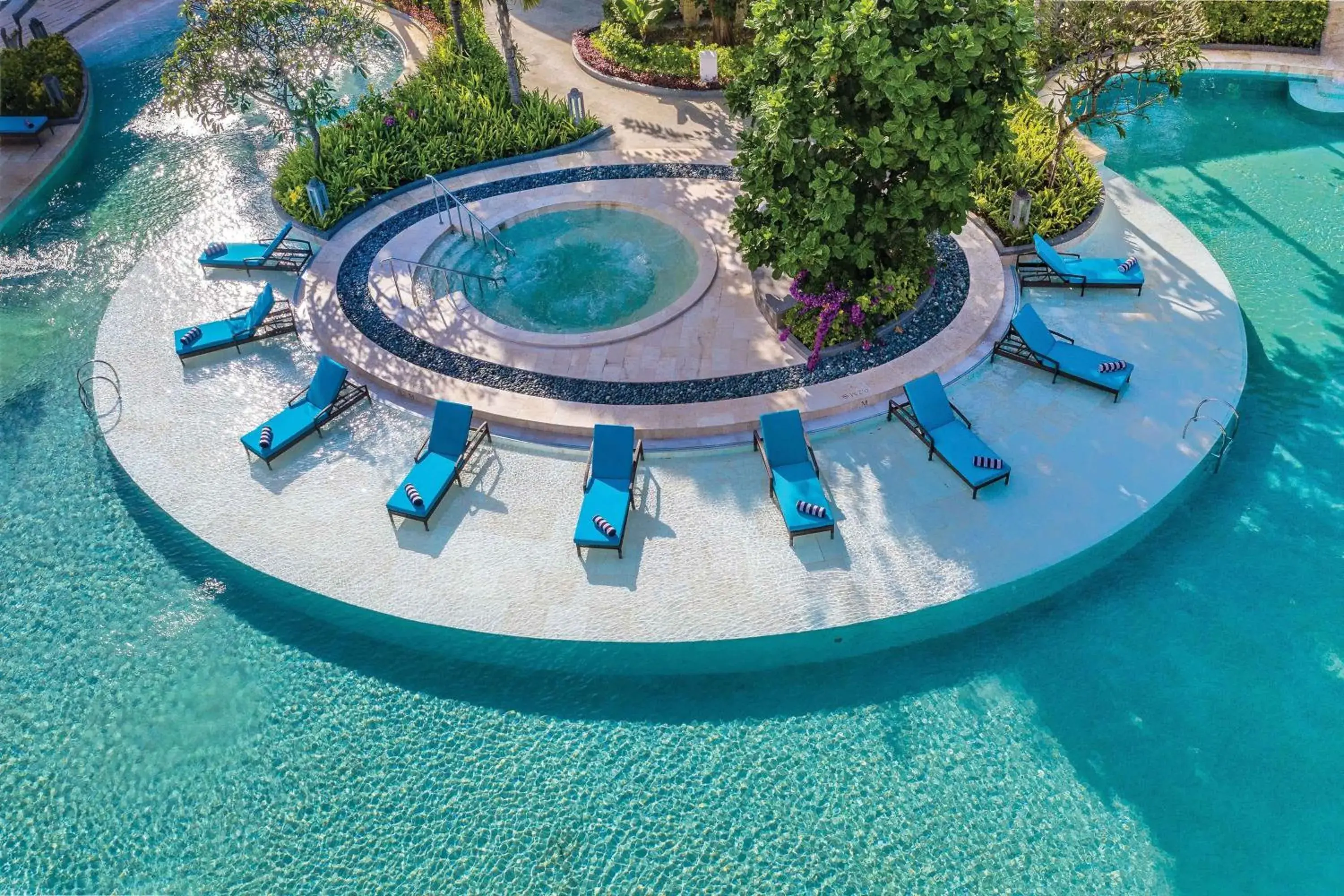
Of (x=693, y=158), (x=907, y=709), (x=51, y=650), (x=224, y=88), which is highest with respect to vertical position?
(x=224, y=88)

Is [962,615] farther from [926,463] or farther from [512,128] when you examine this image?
[512,128]

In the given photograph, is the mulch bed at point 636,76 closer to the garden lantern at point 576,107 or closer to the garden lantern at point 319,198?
the garden lantern at point 576,107

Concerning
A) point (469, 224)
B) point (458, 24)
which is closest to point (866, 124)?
point (469, 224)

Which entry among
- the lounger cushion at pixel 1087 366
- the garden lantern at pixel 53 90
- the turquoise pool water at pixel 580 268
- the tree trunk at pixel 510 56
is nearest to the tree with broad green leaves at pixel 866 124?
the turquoise pool water at pixel 580 268

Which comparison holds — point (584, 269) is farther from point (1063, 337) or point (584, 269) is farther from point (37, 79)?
point (37, 79)

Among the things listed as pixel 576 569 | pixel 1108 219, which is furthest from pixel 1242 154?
pixel 576 569

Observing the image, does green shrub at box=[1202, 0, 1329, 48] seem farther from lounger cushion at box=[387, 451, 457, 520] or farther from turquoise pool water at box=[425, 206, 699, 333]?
lounger cushion at box=[387, 451, 457, 520]

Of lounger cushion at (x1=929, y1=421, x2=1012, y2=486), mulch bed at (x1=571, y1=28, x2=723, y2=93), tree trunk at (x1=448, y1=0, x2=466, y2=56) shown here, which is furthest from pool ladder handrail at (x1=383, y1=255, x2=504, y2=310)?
mulch bed at (x1=571, y1=28, x2=723, y2=93)
